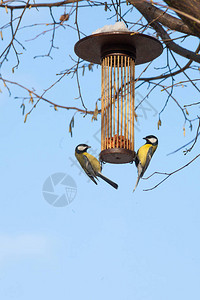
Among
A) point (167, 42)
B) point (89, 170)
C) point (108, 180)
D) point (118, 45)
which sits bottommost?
point (108, 180)

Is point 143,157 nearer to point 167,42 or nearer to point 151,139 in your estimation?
point 151,139

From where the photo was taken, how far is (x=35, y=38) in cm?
587

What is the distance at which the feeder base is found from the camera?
189 inches

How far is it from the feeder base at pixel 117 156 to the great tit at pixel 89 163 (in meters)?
0.17

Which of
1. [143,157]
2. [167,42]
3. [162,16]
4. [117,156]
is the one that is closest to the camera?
[162,16]

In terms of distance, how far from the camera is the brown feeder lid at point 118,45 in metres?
4.86

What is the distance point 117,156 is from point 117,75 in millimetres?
791

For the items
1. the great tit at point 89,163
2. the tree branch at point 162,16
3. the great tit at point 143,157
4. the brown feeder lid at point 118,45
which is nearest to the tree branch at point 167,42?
the tree branch at point 162,16

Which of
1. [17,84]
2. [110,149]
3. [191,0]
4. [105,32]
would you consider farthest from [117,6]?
[191,0]

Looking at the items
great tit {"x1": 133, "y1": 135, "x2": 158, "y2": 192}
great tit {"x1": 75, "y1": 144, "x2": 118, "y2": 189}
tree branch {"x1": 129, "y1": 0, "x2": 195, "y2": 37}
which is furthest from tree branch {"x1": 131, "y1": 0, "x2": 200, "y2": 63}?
great tit {"x1": 75, "y1": 144, "x2": 118, "y2": 189}

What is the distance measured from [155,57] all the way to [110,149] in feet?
3.59

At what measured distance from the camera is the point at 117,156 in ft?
15.9

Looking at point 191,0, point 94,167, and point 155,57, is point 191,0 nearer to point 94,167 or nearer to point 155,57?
point 155,57

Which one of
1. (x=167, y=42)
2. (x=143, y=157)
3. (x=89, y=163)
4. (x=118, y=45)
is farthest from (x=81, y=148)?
(x=167, y=42)
